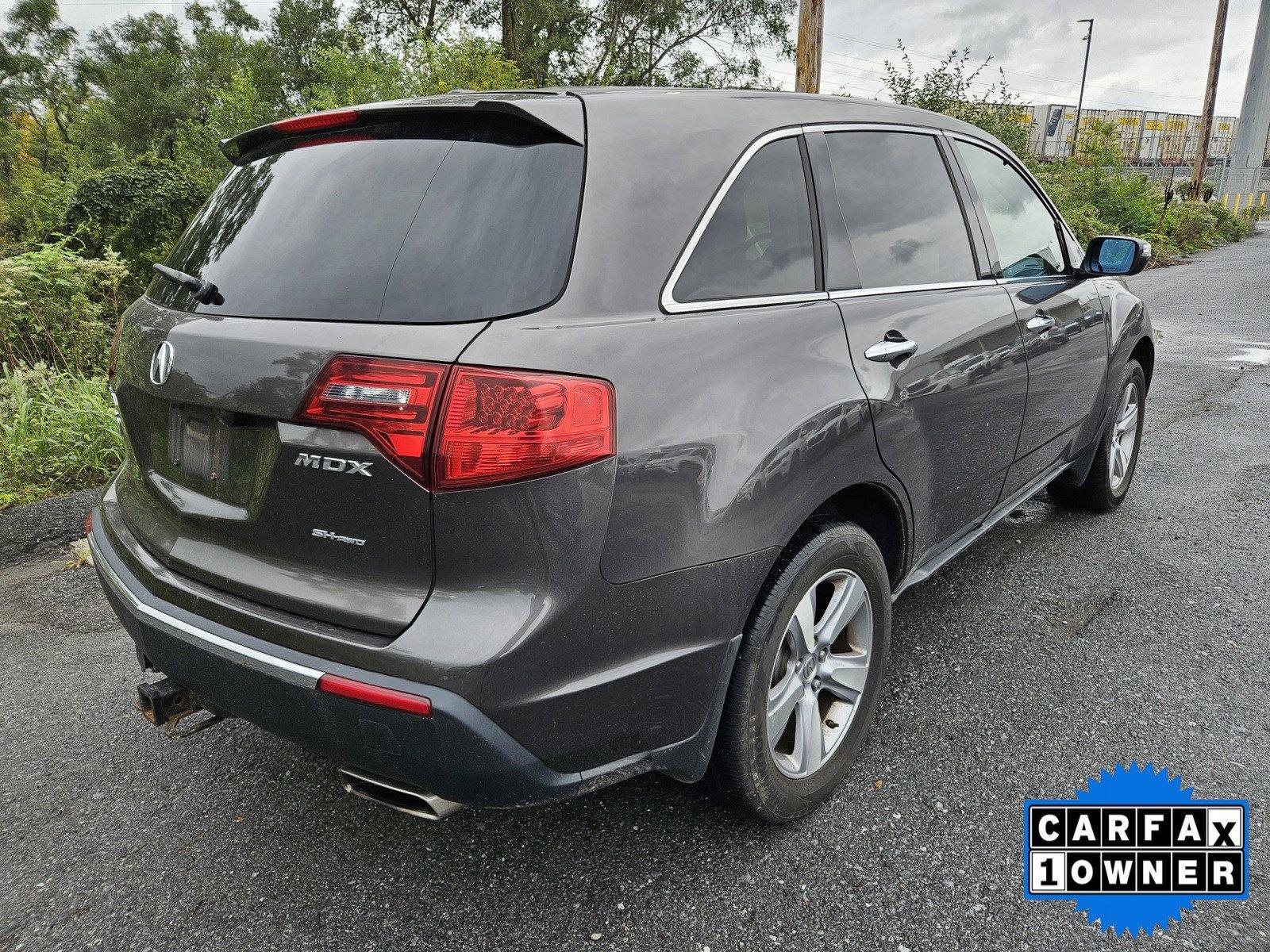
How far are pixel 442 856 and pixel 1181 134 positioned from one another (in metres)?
77.5

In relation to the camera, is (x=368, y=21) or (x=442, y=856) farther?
(x=368, y=21)

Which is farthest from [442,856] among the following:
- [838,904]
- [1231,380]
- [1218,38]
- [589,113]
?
[1218,38]

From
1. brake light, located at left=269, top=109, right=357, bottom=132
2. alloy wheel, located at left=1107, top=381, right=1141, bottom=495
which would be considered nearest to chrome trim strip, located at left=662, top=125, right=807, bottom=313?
brake light, located at left=269, top=109, right=357, bottom=132

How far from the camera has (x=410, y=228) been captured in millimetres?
1855

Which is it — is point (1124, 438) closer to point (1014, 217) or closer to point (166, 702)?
point (1014, 217)

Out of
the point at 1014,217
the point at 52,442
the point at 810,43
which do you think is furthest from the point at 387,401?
the point at 810,43

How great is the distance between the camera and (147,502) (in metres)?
2.22

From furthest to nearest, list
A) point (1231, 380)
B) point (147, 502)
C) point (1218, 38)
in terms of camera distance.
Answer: point (1218, 38), point (1231, 380), point (147, 502)

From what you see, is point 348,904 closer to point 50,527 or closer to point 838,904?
point 838,904

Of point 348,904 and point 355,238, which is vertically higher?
point 355,238

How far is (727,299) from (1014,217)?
2.00 m

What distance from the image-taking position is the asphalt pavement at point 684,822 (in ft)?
6.64

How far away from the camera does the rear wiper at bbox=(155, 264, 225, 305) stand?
6.66 ft

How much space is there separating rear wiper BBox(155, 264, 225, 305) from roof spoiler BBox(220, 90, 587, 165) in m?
0.42
